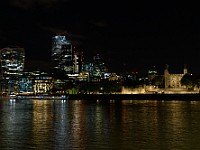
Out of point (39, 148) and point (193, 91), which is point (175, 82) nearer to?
point (193, 91)

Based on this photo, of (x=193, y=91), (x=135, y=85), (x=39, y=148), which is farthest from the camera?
(x=135, y=85)

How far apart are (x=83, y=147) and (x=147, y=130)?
25.0 ft

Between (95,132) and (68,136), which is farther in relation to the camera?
(95,132)

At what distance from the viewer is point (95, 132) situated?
1050 inches

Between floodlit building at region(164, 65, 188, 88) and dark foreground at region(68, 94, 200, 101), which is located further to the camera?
floodlit building at region(164, 65, 188, 88)

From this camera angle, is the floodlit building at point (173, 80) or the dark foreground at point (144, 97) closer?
the dark foreground at point (144, 97)

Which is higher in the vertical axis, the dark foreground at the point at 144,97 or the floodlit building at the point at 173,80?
the floodlit building at the point at 173,80

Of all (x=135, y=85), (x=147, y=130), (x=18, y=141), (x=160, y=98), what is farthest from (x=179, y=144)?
(x=135, y=85)

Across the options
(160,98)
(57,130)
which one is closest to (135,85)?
(160,98)

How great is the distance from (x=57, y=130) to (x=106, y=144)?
7.34 m

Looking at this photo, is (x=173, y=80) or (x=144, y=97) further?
(x=173, y=80)

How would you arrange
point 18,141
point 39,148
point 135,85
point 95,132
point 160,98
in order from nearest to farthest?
point 39,148 → point 18,141 → point 95,132 → point 160,98 → point 135,85

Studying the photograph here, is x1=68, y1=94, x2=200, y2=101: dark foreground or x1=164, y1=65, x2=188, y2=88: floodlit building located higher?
x1=164, y1=65, x2=188, y2=88: floodlit building

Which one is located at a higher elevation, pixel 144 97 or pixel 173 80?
pixel 173 80
